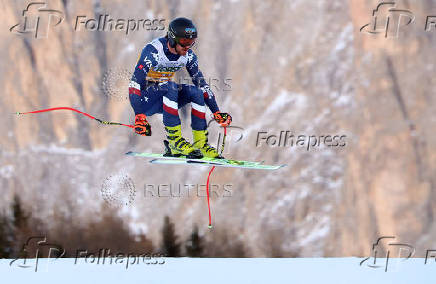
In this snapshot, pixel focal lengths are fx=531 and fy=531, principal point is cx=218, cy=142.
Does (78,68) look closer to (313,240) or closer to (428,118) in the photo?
(313,240)

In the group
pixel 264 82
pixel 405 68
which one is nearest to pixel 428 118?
pixel 405 68

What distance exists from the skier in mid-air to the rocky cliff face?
10491 millimetres

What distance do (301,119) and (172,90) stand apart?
12399mm

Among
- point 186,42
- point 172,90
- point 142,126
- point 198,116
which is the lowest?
point 142,126

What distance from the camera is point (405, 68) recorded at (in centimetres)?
1736

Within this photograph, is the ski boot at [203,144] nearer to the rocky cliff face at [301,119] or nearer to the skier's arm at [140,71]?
the skier's arm at [140,71]

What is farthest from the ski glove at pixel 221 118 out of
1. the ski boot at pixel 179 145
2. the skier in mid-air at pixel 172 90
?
the ski boot at pixel 179 145

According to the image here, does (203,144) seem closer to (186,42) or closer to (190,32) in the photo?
(186,42)

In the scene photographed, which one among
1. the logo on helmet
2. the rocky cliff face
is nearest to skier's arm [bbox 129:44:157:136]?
the logo on helmet

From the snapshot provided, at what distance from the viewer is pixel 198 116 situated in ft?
18.8

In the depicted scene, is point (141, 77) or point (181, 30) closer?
point (181, 30)

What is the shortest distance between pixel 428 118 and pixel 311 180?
4310 mm

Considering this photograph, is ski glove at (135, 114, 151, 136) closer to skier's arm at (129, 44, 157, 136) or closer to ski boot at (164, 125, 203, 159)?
skier's arm at (129, 44, 157, 136)

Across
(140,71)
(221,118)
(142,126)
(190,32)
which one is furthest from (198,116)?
(190,32)
